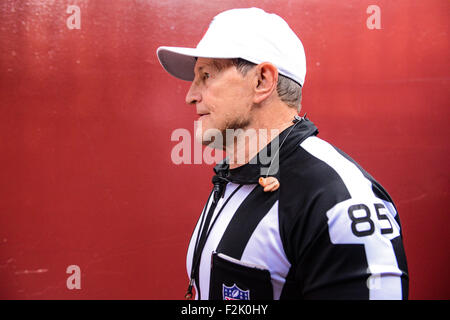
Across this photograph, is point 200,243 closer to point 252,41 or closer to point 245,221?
point 245,221

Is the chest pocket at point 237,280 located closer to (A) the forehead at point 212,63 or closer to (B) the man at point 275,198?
(B) the man at point 275,198

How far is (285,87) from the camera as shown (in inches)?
37.6

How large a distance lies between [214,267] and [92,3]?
1.69 metres

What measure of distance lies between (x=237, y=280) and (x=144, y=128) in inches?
51.2

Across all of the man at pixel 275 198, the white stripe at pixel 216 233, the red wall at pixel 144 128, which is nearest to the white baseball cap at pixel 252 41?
the man at pixel 275 198

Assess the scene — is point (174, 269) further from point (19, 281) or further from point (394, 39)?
point (394, 39)

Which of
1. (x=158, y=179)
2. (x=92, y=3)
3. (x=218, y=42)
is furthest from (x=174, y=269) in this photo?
(x=92, y=3)

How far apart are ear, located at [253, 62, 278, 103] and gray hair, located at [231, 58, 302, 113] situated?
0.03 meters

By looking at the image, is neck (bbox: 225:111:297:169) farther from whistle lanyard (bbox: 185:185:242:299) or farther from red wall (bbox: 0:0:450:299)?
red wall (bbox: 0:0:450:299)

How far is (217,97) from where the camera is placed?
0.94m

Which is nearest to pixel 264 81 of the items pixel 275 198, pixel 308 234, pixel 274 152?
pixel 274 152

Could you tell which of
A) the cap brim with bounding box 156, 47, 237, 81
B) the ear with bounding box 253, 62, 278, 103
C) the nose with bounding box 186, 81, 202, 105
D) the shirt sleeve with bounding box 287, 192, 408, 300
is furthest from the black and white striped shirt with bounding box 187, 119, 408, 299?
the cap brim with bounding box 156, 47, 237, 81

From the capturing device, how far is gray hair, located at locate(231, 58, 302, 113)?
914mm

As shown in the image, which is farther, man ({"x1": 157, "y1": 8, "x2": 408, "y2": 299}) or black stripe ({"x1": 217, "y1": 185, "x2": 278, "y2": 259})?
black stripe ({"x1": 217, "y1": 185, "x2": 278, "y2": 259})
